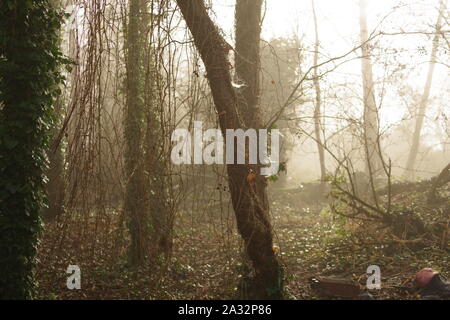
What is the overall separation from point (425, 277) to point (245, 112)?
9.88 feet

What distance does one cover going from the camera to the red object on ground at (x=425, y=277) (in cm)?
535

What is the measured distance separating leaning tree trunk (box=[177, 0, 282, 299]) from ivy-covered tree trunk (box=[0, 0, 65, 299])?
156 cm

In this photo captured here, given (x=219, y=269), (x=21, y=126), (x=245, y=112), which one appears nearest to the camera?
(x=21, y=126)

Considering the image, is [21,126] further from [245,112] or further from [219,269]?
[219,269]

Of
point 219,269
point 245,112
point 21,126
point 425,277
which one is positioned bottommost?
point 219,269

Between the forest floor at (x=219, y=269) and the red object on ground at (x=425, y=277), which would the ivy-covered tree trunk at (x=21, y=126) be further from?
the red object on ground at (x=425, y=277)

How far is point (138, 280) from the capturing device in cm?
646

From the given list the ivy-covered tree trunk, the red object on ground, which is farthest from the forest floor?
the ivy-covered tree trunk

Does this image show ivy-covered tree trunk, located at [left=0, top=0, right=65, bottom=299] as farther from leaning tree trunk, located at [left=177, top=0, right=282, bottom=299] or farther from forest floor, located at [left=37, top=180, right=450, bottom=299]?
leaning tree trunk, located at [left=177, top=0, right=282, bottom=299]

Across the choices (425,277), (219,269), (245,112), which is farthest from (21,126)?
(425,277)

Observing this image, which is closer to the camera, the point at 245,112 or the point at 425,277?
the point at 245,112

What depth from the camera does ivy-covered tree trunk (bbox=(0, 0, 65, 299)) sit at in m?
4.25

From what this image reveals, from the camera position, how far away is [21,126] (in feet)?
14.1
